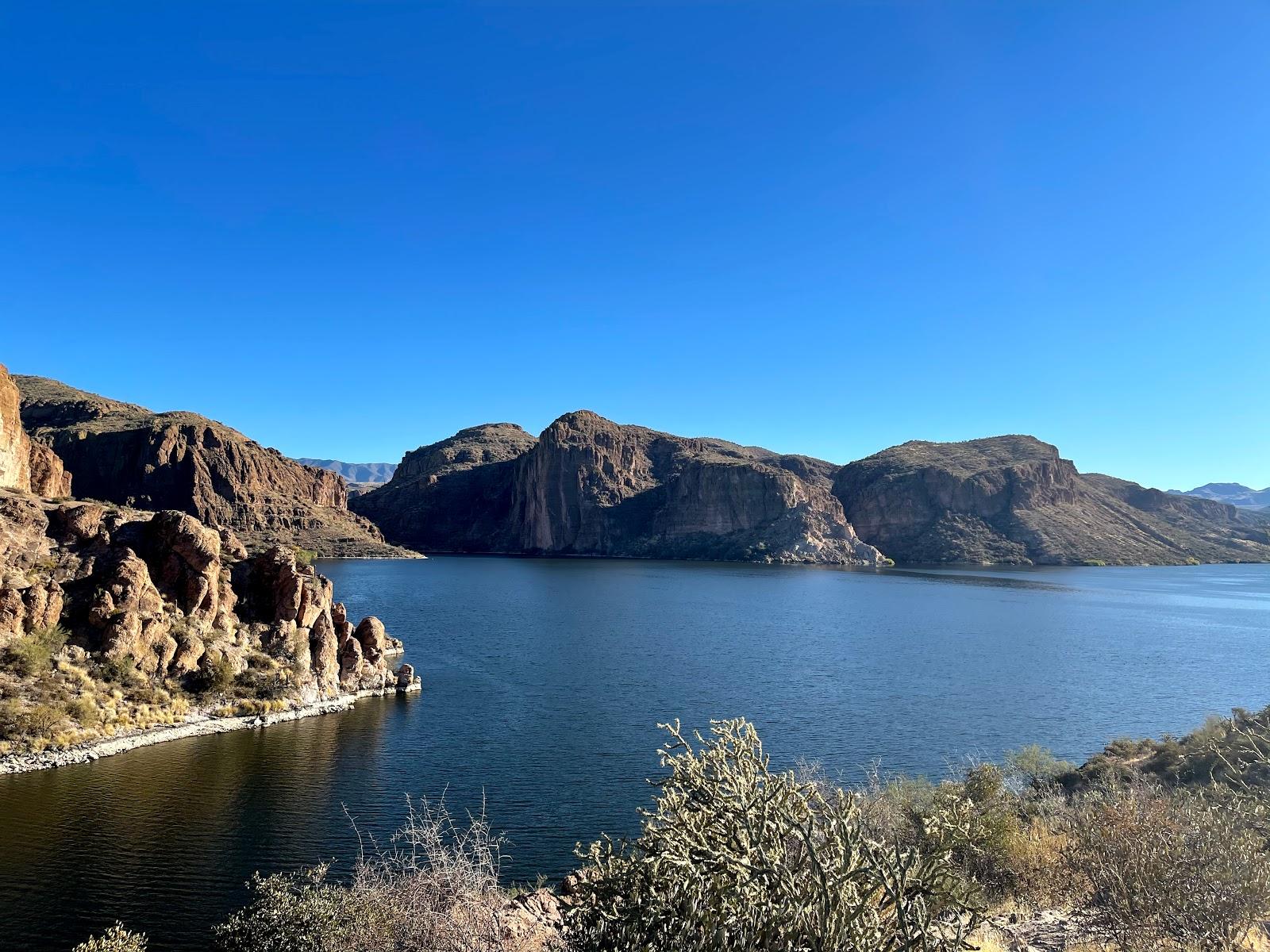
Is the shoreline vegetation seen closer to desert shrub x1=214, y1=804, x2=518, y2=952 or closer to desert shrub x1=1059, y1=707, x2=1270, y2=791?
desert shrub x1=214, y1=804, x2=518, y2=952

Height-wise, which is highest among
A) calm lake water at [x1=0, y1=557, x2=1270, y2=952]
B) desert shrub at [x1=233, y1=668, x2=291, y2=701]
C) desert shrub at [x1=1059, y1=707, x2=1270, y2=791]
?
desert shrub at [x1=1059, y1=707, x2=1270, y2=791]

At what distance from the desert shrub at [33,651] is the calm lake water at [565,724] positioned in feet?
19.6

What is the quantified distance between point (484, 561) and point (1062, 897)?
185288 millimetres

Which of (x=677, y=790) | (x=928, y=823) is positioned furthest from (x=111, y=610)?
(x=928, y=823)

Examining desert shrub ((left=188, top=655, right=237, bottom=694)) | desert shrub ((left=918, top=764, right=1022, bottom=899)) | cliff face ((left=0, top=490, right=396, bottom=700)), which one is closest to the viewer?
desert shrub ((left=918, top=764, right=1022, bottom=899))

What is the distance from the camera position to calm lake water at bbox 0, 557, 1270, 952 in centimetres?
2211

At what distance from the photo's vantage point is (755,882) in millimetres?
7301

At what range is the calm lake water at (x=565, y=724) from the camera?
22.1 metres

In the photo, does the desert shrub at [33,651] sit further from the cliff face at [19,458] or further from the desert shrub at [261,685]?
the cliff face at [19,458]

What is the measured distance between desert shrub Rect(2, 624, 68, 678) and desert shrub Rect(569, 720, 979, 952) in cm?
3478

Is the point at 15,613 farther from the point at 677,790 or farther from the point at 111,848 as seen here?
the point at 677,790

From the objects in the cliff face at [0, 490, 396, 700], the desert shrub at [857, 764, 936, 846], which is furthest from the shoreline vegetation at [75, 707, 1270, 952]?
the cliff face at [0, 490, 396, 700]

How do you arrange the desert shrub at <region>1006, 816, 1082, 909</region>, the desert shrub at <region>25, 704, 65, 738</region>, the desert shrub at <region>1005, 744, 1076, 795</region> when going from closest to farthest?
the desert shrub at <region>1006, 816, 1082, 909</region>, the desert shrub at <region>1005, 744, 1076, 795</region>, the desert shrub at <region>25, 704, 65, 738</region>

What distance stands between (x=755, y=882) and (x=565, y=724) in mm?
32838
